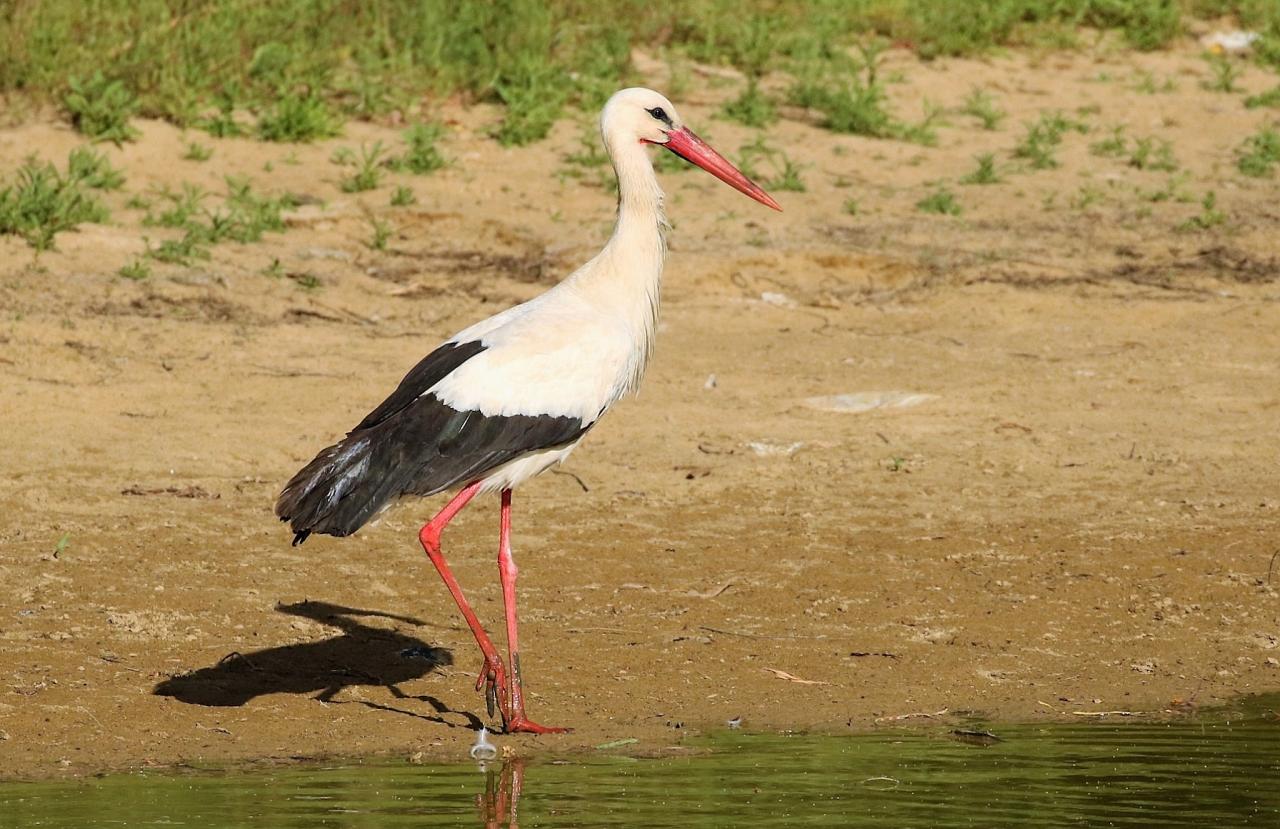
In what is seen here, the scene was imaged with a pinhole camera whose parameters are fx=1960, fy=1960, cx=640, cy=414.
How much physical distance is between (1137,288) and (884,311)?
4.11ft

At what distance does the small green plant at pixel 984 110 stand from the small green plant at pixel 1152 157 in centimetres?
82

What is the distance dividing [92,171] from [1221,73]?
23.3 feet

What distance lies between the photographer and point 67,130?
395 inches

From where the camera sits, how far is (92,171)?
9.50m

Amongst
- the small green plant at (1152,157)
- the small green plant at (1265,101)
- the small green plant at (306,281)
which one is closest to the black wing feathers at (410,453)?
the small green plant at (306,281)

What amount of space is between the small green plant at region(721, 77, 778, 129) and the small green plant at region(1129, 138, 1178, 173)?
6.68 feet

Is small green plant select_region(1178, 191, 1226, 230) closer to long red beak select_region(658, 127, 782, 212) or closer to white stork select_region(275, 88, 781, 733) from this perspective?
long red beak select_region(658, 127, 782, 212)

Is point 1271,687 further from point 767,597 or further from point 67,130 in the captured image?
point 67,130

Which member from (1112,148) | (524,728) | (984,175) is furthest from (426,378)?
(1112,148)

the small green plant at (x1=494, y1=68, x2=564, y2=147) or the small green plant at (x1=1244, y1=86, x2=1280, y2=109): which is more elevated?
the small green plant at (x1=1244, y1=86, x2=1280, y2=109)

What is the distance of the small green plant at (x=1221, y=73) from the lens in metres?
12.3

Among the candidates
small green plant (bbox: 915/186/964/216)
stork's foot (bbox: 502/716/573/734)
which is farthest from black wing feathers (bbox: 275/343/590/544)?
small green plant (bbox: 915/186/964/216)

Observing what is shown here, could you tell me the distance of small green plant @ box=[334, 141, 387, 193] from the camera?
991 centimetres

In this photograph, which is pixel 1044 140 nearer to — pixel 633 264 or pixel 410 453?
pixel 633 264
